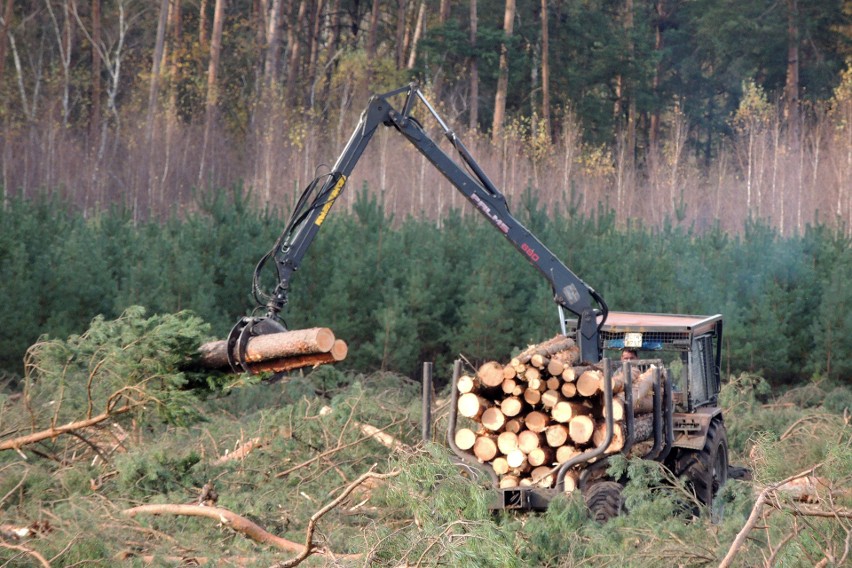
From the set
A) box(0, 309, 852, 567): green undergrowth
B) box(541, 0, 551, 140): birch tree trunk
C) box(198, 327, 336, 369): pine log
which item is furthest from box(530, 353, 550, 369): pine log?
box(541, 0, 551, 140): birch tree trunk

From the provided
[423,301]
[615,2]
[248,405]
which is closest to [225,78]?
[615,2]

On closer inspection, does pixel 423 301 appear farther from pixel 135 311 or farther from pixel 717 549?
pixel 717 549

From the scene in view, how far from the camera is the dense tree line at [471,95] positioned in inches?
1344

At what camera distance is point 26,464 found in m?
9.49

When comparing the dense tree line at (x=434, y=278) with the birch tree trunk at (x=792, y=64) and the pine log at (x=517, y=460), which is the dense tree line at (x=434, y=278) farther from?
the birch tree trunk at (x=792, y=64)

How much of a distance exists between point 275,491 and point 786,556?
5.16 m

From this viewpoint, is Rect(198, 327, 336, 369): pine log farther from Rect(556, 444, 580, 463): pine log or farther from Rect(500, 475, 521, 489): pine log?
Rect(556, 444, 580, 463): pine log

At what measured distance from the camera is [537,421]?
10047 millimetres

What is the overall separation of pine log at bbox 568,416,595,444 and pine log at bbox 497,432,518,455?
46cm

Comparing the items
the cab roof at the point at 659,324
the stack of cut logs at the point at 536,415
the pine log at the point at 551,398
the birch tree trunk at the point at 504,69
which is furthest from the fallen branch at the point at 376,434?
the birch tree trunk at the point at 504,69

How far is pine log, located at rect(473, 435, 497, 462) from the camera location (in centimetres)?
1020

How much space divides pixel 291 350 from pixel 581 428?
8.49 feet

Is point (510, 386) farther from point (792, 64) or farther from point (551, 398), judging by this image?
point (792, 64)

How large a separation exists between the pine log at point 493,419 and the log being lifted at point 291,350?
1890mm
